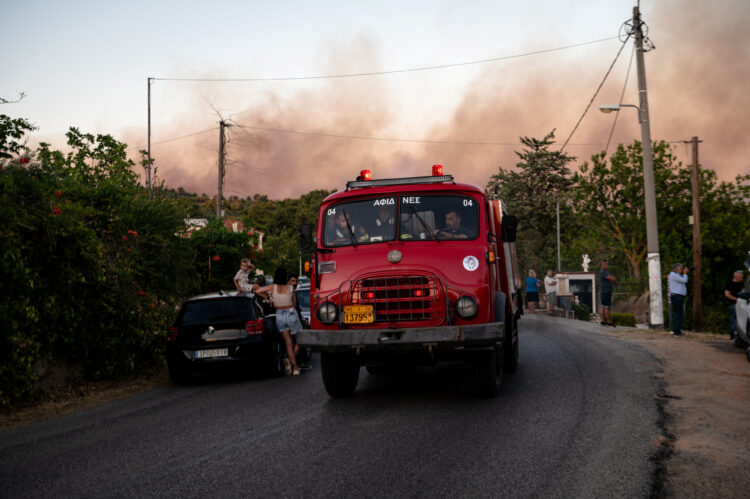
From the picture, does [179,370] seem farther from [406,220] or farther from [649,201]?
[649,201]

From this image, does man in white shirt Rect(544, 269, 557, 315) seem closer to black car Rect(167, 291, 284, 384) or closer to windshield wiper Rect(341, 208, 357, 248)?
black car Rect(167, 291, 284, 384)

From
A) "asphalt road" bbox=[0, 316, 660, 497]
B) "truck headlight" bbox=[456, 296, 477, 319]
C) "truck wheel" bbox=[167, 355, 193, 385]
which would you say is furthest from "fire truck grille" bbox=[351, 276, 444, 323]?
"truck wheel" bbox=[167, 355, 193, 385]

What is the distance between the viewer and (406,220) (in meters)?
8.90

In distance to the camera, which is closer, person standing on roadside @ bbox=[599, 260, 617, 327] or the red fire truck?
the red fire truck

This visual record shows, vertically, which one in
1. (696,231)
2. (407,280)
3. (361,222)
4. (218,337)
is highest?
(696,231)

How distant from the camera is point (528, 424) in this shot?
705 cm

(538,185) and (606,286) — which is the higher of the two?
(538,185)

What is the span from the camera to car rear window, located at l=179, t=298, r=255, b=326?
11555mm

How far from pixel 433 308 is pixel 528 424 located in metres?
1.77

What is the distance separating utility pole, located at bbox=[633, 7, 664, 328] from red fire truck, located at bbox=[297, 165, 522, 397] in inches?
473

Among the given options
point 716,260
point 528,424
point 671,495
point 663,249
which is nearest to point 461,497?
point 671,495

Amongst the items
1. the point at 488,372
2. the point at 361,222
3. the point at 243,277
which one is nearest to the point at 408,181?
the point at 361,222

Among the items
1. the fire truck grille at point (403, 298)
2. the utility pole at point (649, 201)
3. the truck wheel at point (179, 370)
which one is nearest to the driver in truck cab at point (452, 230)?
the fire truck grille at point (403, 298)

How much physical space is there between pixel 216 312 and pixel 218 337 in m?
0.48
